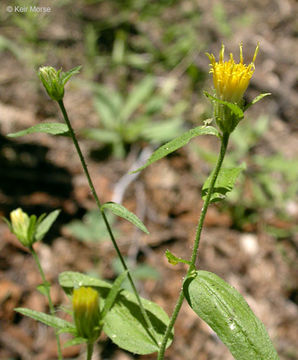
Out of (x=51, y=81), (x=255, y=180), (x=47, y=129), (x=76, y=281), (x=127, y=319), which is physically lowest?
(x=127, y=319)

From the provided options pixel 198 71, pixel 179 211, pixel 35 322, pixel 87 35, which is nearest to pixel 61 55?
pixel 87 35

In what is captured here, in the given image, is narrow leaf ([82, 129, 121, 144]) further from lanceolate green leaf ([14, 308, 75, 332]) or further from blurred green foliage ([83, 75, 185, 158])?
lanceolate green leaf ([14, 308, 75, 332])

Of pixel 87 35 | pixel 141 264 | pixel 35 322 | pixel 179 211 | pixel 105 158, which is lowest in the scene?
pixel 35 322

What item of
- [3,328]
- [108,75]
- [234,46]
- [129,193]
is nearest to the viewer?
[3,328]

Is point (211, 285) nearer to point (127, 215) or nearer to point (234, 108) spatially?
point (127, 215)

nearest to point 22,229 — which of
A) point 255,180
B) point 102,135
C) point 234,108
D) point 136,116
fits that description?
point 234,108

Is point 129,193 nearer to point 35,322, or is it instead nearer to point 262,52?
point 35,322
